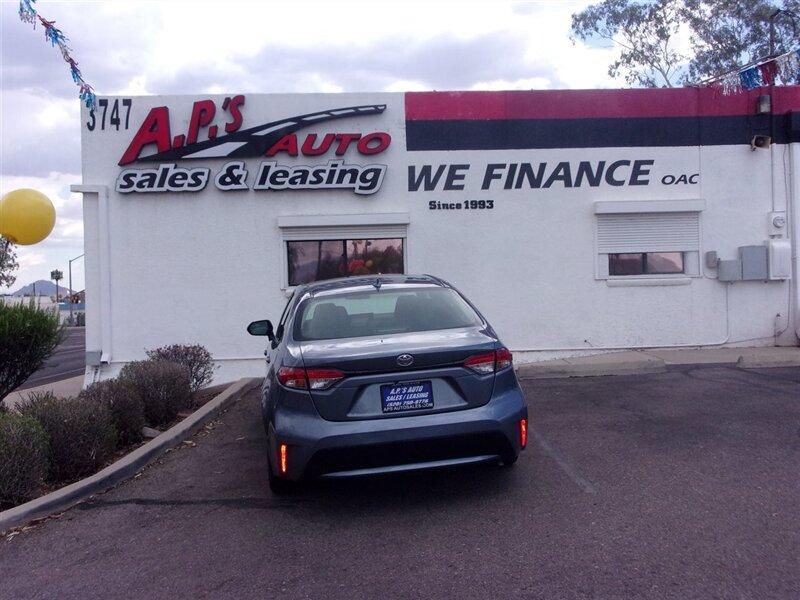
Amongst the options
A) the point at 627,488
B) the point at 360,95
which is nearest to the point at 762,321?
the point at 360,95

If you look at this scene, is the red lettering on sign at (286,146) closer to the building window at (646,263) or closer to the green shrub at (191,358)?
the green shrub at (191,358)

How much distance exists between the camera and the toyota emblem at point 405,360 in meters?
5.31

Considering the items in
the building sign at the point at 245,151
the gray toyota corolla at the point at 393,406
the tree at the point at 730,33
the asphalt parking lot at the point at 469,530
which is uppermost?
the tree at the point at 730,33

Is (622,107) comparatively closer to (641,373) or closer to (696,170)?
(696,170)

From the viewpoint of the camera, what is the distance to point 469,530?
5.15m

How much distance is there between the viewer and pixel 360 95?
12891mm

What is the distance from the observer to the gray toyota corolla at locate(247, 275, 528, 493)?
524 cm

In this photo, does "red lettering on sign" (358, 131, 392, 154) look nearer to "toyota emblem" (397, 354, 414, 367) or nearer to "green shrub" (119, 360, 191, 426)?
"green shrub" (119, 360, 191, 426)

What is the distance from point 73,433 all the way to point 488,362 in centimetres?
366

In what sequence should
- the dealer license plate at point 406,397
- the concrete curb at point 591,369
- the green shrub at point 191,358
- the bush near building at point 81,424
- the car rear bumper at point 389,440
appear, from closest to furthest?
the car rear bumper at point 389,440, the dealer license plate at point 406,397, the bush near building at point 81,424, the green shrub at point 191,358, the concrete curb at point 591,369

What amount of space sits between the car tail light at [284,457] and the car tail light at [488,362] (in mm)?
1348

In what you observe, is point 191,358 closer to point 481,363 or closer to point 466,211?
point 466,211

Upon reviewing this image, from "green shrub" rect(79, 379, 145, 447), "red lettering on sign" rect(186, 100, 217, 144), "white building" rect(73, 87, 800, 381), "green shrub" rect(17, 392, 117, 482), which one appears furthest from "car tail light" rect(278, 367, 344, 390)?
"red lettering on sign" rect(186, 100, 217, 144)

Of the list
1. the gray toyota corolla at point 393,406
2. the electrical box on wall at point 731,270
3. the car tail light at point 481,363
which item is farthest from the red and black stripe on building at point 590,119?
the car tail light at point 481,363
